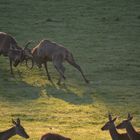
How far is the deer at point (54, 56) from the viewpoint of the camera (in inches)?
1041

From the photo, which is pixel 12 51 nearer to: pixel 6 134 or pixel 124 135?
pixel 124 135

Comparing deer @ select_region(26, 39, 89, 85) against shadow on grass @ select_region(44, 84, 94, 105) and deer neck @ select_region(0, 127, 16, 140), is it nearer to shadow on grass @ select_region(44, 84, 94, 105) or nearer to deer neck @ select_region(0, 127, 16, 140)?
shadow on grass @ select_region(44, 84, 94, 105)

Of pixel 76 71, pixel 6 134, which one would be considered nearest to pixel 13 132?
pixel 6 134

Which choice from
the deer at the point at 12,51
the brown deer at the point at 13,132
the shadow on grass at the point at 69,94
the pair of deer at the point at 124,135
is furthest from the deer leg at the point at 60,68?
the brown deer at the point at 13,132

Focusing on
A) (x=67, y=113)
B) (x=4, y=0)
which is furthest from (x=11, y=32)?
(x=67, y=113)

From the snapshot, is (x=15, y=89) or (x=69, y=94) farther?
(x=15, y=89)

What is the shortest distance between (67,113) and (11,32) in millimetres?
15641

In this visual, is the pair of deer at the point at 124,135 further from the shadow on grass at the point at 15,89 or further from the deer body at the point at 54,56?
the deer body at the point at 54,56

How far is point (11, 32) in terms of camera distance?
36656mm

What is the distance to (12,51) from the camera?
28234 mm

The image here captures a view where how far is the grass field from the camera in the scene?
69.1ft

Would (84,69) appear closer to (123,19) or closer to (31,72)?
(31,72)

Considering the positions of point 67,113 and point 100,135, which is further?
point 67,113

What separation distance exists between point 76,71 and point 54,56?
1.76 meters
